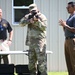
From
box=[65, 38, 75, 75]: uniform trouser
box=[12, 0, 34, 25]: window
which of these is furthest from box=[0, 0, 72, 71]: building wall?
box=[65, 38, 75, 75]: uniform trouser

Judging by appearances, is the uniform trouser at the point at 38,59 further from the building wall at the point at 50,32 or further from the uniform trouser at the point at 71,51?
the building wall at the point at 50,32

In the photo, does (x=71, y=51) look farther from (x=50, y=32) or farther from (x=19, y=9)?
(x=19, y=9)

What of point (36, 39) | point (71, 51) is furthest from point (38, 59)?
point (71, 51)

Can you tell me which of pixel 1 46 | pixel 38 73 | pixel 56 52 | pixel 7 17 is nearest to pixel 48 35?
pixel 56 52

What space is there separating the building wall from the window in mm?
110

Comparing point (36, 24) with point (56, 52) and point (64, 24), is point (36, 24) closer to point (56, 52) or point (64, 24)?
point (64, 24)

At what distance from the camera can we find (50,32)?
11.6m

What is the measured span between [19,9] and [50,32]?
3.83 ft

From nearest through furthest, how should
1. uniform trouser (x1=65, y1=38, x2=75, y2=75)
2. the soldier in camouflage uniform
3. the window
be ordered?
uniform trouser (x1=65, y1=38, x2=75, y2=75)
the soldier in camouflage uniform
the window

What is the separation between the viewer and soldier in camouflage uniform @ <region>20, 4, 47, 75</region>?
8273mm

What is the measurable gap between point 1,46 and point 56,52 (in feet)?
8.47

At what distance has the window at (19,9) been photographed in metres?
11.5

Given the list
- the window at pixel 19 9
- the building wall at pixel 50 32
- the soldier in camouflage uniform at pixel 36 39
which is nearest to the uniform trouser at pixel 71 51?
the soldier in camouflage uniform at pixel 36 39

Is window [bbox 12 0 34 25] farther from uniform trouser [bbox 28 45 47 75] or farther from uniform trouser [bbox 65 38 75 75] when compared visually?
uniform trouser [bbox 65 38 75 75]
